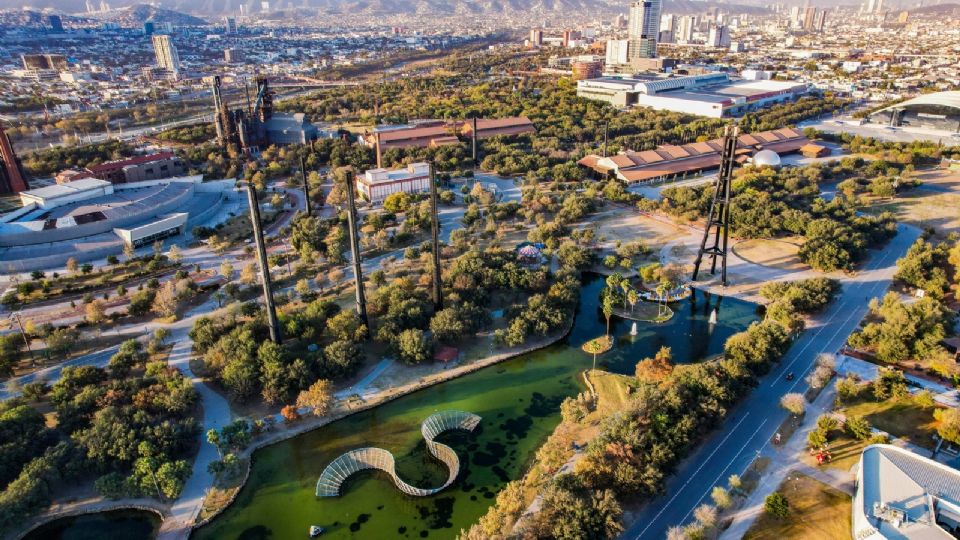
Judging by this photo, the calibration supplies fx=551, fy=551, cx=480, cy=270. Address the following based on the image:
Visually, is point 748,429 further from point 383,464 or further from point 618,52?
point 618,52

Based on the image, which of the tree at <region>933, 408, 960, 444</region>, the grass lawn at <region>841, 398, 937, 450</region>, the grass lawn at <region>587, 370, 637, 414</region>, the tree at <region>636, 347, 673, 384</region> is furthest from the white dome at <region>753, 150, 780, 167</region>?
the grass lawn at <region>587, 370, 637, 414</region>

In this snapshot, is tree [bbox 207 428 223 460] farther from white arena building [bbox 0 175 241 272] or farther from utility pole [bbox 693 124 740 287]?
utility pole [bbox 693 124 740 287]

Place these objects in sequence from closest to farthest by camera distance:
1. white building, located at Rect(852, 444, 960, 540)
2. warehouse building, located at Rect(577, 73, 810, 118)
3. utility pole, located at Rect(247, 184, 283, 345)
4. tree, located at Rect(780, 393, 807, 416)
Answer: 1. white building, located at Rect(852, 444, 960, 540)
2. tree, located at Rect(780, 393, 807, 416)
3. utility pole, located at Rect(247, 184, 283, 345)
4. warehouse building, located at Rect(577, 73, 810, 118)

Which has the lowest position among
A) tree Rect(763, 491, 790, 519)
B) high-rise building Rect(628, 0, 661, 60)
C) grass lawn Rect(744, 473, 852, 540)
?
grass lawn Rect(744, 473, 852, 540)

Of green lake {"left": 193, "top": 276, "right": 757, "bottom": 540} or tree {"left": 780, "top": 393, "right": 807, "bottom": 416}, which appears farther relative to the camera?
tree {"left": 780, "top": 393, "right": 807, "bottom": 416}

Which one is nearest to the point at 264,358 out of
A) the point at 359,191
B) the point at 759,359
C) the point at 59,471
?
the point at 59,471

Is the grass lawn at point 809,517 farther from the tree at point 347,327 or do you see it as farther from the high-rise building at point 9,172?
the high-rise building at point 9,172
